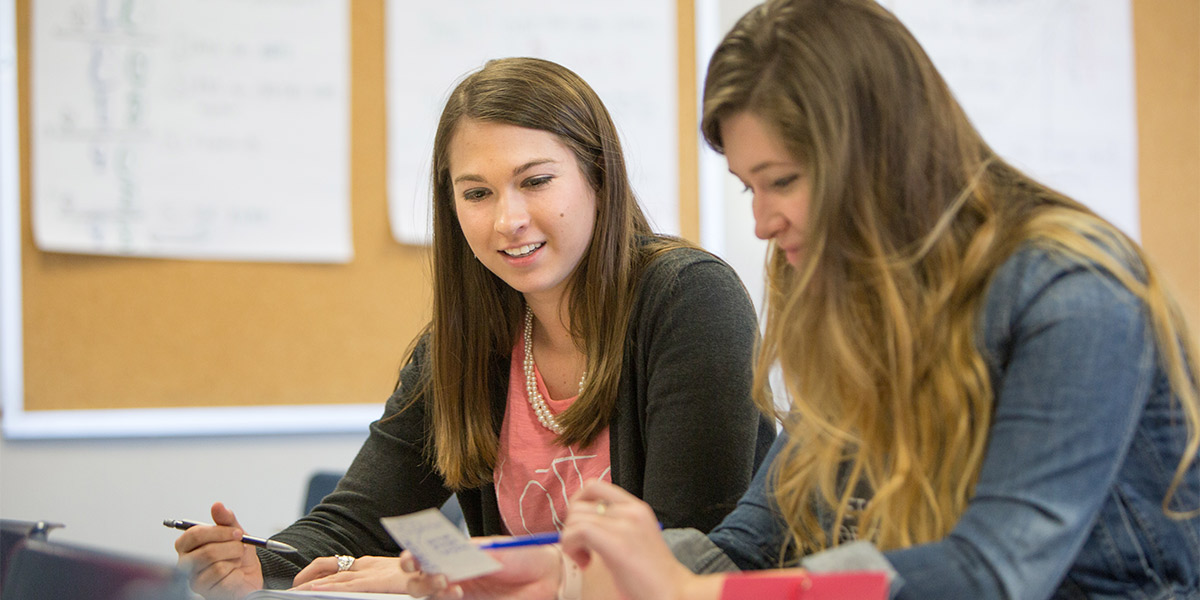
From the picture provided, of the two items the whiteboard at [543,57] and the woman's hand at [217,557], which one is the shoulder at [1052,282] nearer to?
the woman's hand at [217,557]

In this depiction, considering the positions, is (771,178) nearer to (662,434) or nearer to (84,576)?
(662,434)

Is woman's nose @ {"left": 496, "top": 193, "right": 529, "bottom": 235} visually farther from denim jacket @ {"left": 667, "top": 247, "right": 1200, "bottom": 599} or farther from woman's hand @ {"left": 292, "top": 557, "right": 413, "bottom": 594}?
denim jacket @ {"left": 667, "top": 247, "right": 1200, "bottom": 599}

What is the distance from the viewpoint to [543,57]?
2.69 meters

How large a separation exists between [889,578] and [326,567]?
0.80 metres

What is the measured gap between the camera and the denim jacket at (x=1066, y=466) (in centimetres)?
76

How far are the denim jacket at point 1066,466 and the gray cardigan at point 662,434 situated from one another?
0.47 m

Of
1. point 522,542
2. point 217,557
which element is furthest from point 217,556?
point 522,542

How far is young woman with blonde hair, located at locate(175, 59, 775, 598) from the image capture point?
129cm

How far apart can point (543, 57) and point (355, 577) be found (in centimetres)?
175

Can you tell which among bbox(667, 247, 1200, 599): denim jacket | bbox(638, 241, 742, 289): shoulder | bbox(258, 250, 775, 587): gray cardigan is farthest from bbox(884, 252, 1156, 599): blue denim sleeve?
bbox(638, 241, 742, 289): shoulder

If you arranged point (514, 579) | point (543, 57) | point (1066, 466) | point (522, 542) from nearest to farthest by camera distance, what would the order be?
1. point (1066, 466)
2. point (522, 542)
3. point (514, 579)
4. point (543, 57)

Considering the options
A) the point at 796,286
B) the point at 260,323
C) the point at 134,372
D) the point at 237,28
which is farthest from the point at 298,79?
the point at 796,286

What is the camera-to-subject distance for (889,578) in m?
0.69

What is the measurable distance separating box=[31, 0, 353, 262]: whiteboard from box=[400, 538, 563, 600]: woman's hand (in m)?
1.66
